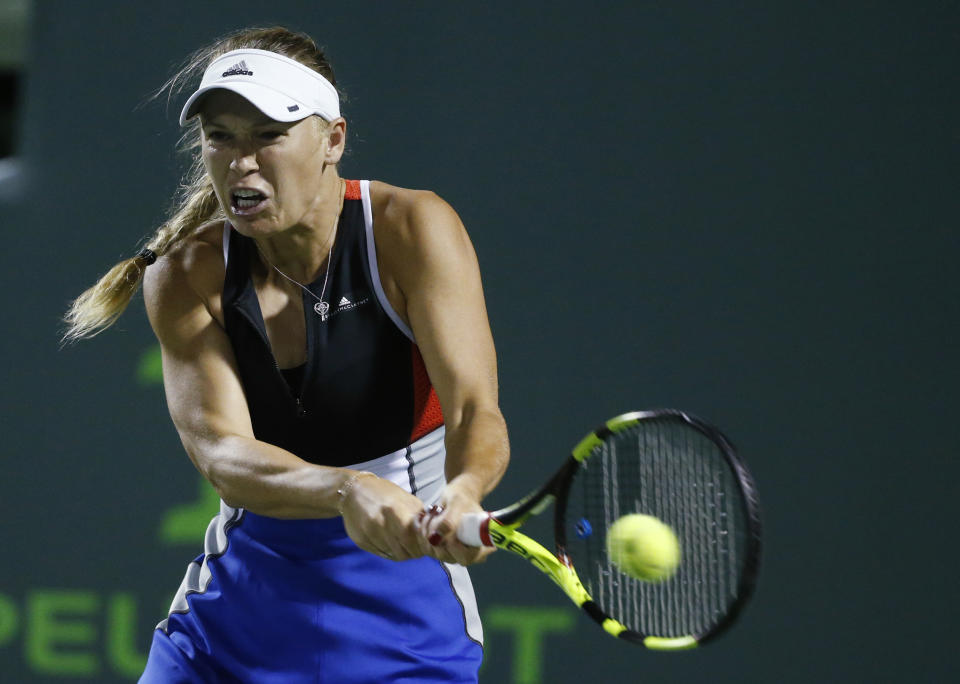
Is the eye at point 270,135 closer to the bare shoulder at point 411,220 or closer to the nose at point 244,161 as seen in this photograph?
the nose at point 244,161

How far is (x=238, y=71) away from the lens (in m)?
1.71

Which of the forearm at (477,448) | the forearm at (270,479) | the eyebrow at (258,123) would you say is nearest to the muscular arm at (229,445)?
the forearm at (270,479)

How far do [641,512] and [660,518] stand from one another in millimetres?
33

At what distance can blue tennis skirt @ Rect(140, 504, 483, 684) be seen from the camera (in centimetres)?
175

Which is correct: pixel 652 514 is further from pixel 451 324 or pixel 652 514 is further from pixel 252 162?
pixel 252 162

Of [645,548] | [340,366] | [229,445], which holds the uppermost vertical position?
[340,366]

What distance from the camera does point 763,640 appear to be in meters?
3.19

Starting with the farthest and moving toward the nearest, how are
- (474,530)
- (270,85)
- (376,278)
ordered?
(376,278) → (270,85) → (474,530)

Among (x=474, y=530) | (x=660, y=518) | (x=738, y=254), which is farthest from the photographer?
(x=738, y=254)

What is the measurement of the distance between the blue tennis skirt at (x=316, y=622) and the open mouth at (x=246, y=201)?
465mm

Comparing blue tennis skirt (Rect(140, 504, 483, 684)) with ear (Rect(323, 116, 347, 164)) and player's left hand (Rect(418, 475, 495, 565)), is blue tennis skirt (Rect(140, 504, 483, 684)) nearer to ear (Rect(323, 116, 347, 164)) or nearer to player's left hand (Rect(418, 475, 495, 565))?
player's left hand (Rect(418, 475, 495, 565))

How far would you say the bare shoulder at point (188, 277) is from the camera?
5.98 feet

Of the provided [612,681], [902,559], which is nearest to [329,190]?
[612,681]

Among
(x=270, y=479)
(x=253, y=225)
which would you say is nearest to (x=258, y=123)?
(x=253, y=225)
